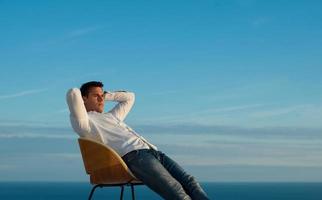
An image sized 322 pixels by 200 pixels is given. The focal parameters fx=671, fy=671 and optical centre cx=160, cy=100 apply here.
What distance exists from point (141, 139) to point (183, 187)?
1.35 feet

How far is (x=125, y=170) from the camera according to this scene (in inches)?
166

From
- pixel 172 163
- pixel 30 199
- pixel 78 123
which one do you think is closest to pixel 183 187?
pixel 172 163

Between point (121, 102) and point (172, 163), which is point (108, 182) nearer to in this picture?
point (172, 163)

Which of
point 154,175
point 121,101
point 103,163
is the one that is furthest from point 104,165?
point 121,101

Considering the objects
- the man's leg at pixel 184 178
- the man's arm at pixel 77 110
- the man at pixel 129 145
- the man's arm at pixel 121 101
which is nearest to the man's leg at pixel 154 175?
the man at pixel 129 145

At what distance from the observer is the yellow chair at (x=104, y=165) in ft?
13.9

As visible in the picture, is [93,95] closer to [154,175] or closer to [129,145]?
[129,145]

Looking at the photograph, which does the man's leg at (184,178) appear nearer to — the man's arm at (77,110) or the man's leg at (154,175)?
the man's leg at (154,175)

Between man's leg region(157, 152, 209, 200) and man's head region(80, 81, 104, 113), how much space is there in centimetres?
53

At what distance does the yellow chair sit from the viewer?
423 centimetres

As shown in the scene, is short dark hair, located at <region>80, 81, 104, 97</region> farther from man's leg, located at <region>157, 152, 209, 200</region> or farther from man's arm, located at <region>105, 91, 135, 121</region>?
man's leg, located at <region>157, 152, 209, 200</region>

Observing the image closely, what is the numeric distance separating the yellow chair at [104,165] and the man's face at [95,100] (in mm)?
259

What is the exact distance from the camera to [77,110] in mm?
4164

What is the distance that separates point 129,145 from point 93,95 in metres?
0.42
